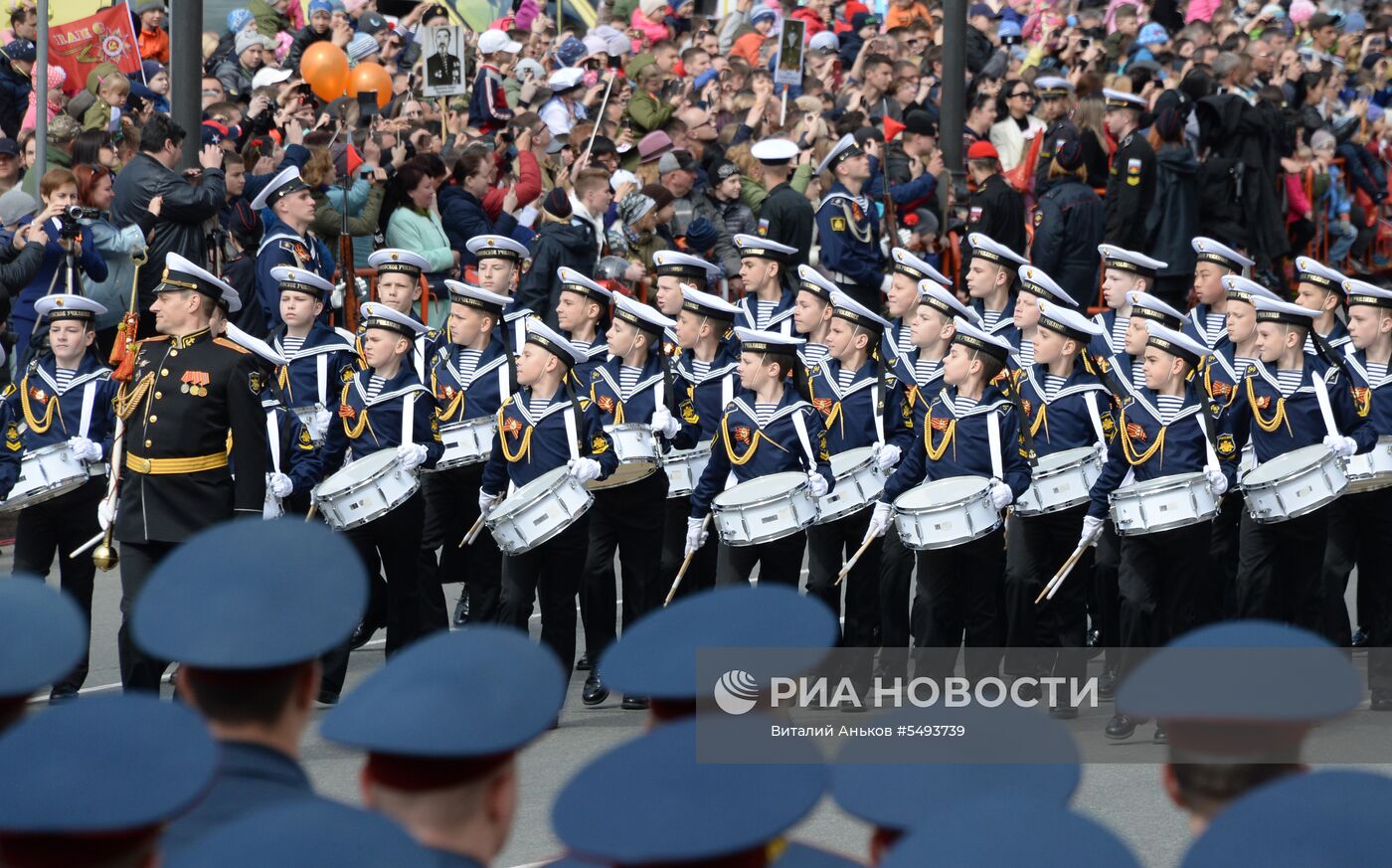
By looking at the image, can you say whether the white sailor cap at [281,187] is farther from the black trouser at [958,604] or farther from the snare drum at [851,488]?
the black trouser at [958,604]

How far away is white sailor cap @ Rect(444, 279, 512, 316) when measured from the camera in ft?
36.9

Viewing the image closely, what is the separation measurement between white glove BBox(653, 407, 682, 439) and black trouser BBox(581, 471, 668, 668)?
0.80 feet

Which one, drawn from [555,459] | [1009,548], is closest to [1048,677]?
[1009,548]

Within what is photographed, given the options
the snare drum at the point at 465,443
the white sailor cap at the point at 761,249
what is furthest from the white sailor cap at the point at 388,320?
the white sailor cap at the point at 761,249

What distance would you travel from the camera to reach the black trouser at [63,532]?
1002 centimetres

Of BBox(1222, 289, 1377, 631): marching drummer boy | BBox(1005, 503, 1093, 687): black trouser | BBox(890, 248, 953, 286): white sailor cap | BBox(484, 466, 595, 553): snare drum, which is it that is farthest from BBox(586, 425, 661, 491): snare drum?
BBox(1222, 289, 1377, 631): marching drummer boy

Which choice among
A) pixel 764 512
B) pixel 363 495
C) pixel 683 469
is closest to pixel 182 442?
pixel 363 495

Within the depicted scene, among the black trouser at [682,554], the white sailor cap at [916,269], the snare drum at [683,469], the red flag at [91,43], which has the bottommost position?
the black trouser at [682,554]

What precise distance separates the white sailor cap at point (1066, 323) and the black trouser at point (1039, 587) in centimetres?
87

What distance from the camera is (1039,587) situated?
33.4 ft

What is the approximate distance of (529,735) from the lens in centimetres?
298

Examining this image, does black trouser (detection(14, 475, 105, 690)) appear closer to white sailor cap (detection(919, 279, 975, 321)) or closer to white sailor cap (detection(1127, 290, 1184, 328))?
white sailor cap (detection(919, 279, 975, 321))

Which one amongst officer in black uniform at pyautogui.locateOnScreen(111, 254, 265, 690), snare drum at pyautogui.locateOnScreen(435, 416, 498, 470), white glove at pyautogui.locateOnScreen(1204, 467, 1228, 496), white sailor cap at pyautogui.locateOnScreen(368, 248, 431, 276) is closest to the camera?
officer in black uniform at pyautogui.locateOnScreen(111, 254, 265, 690)

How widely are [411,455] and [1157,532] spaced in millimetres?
3450
